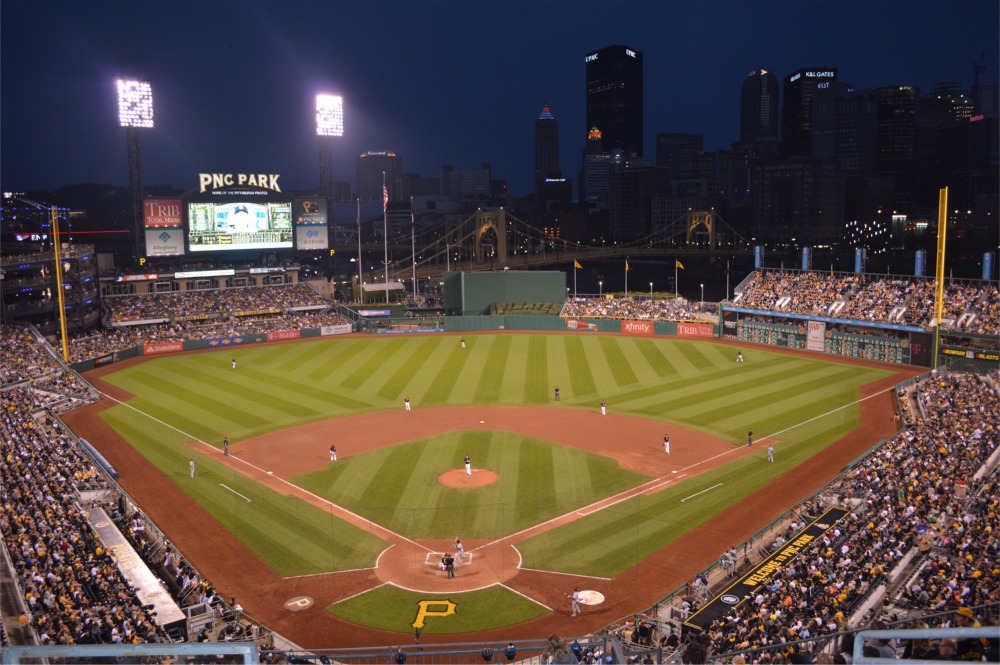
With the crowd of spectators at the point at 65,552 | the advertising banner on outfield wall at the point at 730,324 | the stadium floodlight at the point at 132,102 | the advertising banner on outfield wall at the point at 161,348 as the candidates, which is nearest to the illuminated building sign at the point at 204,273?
the advertising banner on outfield wall at the point at 161,348

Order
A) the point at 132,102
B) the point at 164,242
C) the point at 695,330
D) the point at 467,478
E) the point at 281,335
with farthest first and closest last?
1. the point at 164,242
2. the point at 132,102
3. the point at 281,335
4. the point at 695,330
5. the point at 467,478

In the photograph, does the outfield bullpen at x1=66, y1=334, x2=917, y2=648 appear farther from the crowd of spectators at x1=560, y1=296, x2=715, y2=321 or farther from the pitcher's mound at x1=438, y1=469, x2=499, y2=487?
the crowd of spectators at x1=560, y1=296, x2=715, y2=321

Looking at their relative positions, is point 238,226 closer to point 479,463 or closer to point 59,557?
point 479,463

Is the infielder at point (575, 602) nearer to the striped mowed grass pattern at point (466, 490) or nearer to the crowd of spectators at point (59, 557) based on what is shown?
the striped mowed grass pattern at point (466, 490)

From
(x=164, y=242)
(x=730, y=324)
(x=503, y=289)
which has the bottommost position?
(x=730, y=324)

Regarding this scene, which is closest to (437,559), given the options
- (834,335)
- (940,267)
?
(940,267)
